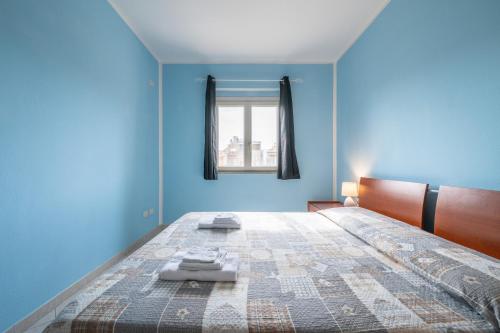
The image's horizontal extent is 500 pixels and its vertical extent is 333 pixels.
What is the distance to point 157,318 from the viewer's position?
870mm

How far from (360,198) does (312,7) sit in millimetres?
2152

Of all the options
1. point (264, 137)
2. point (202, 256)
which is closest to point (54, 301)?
point (202, 256)

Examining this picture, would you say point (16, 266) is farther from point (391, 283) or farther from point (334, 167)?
Result: point (334, 167)

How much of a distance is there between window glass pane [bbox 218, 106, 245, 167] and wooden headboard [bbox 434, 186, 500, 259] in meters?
2.69

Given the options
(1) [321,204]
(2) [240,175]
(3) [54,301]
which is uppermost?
(2) [240,175]

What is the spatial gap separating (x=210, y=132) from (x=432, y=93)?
2.71 metres

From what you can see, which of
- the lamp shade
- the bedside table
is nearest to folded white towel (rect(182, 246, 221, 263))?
the lamp shade

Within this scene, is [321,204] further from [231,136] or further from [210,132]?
[210,132]

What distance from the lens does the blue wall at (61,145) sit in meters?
1.47

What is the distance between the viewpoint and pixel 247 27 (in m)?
2.84

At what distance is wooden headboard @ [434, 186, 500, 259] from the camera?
4.25 feet

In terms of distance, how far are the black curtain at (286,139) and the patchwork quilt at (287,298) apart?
2.18 meters

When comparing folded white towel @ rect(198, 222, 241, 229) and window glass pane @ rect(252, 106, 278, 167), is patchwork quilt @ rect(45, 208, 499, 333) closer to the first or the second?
folded white towel @ rect(198, 222, 241, 229)

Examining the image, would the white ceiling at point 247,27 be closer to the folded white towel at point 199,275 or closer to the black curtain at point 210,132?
the black curtain at point 210,132
